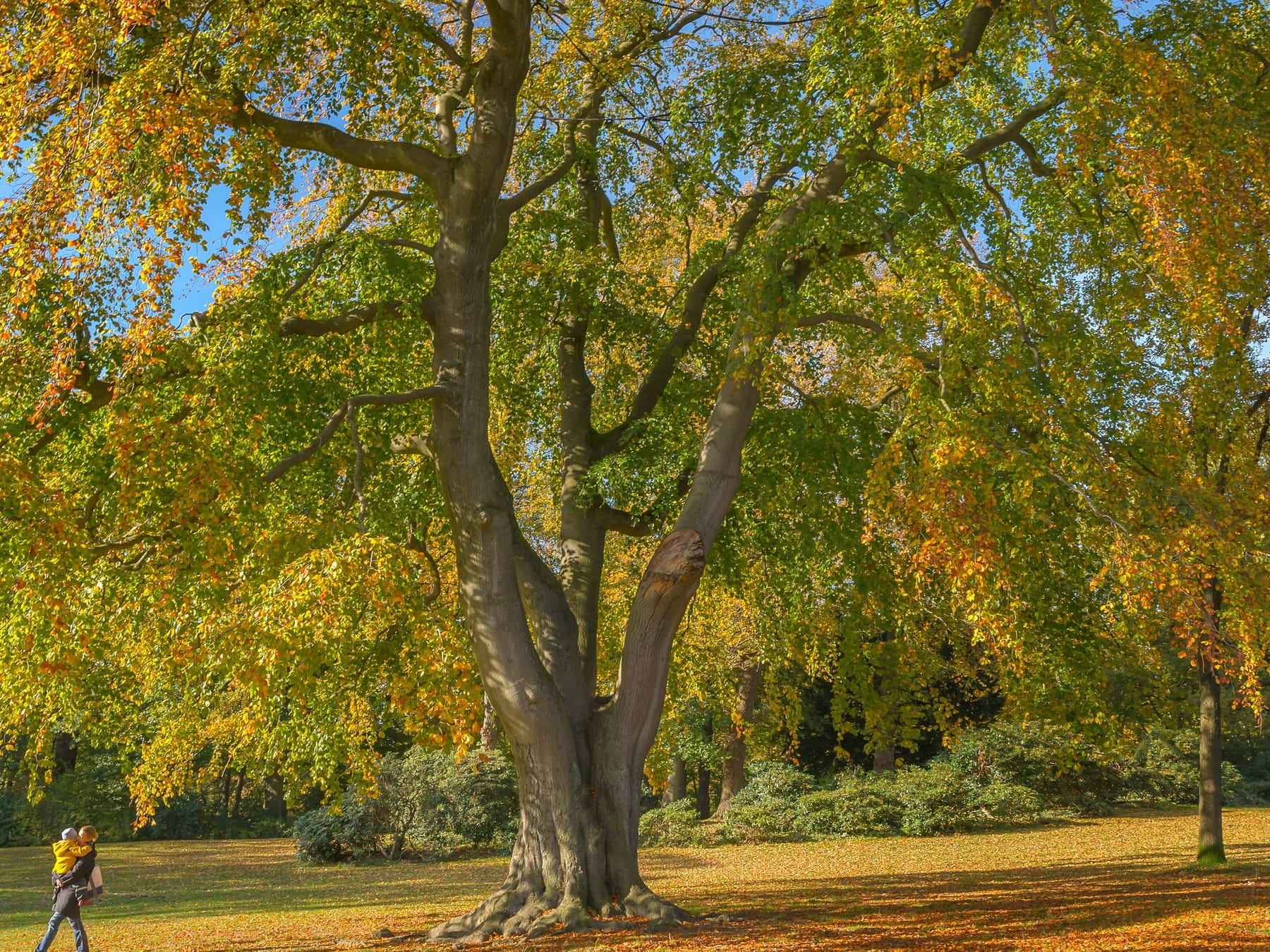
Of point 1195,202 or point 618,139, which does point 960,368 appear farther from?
point 618,139

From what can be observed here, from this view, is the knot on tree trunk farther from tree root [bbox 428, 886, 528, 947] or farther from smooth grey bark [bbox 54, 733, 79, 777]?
smooth grey bark [bbox 54, 733, 79, 777]

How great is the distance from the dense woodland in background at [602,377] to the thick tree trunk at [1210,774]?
→ 133 mm

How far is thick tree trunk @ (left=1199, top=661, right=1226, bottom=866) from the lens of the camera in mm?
13297

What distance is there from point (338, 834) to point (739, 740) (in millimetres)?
9906

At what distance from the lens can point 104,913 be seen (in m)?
14.3

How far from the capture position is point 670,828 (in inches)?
907

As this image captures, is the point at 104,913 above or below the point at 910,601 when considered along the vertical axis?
below

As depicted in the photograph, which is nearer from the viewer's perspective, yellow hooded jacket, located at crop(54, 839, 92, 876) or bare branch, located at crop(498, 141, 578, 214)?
yellow hooded jacket, located at crop(54, 839, 92, 876)

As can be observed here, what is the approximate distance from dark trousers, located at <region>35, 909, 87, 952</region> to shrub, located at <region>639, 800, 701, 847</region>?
14315mm

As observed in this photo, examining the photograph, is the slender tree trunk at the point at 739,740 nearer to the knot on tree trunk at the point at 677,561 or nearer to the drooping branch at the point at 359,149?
the knot on tree trunk at the point at 677,561

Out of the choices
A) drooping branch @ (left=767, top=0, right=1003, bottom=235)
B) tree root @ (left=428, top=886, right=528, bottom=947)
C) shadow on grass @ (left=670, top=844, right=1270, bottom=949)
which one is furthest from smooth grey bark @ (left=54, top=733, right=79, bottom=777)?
drooping branch @ (left=767, top=0, right=1003, bottom=235)

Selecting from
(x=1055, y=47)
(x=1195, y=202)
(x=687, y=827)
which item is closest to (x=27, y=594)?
(x=1195, y=202)

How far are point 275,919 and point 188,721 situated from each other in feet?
9.59

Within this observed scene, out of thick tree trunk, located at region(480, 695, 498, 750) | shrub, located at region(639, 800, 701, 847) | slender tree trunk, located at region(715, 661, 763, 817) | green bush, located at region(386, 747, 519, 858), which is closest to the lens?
green bush, located at region(386, 747, 519, 858)
